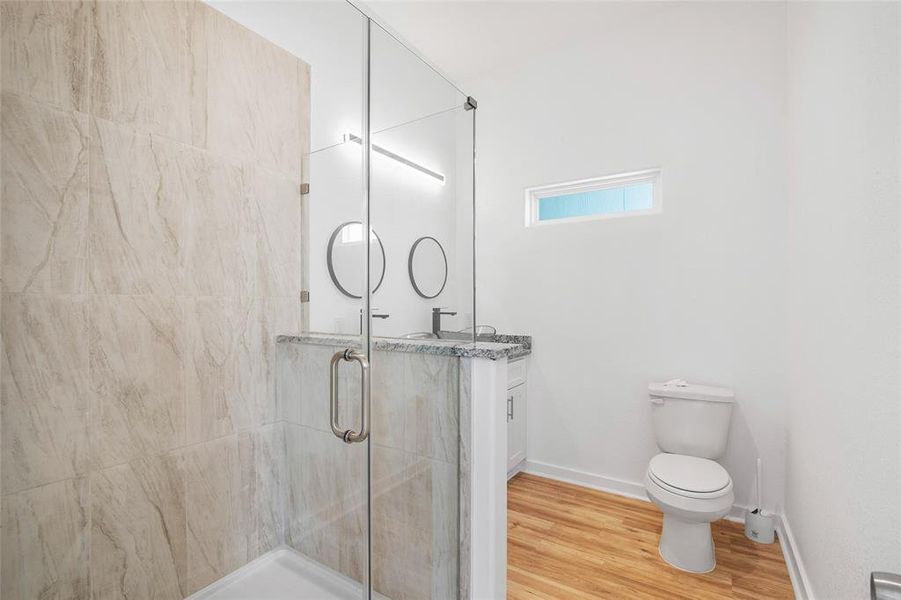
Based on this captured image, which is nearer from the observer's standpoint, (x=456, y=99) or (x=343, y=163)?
(x=343, y=163)

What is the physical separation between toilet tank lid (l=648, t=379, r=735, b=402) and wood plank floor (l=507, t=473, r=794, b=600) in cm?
71

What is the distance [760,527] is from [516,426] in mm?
1375

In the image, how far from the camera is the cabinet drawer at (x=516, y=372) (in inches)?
108

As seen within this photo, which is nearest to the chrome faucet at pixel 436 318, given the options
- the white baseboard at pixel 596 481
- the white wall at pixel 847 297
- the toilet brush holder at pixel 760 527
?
the white wall at pixel 847 297

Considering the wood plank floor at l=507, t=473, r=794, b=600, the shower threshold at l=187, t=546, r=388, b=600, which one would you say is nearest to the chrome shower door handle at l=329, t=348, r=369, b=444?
the shower threshold at l=187, t=546, r=388, b=600

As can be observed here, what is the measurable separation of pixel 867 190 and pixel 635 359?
1613 mm

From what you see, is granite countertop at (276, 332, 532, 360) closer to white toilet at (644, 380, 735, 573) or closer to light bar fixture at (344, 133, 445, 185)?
light bar fixture at (344, 133, 445, 185)

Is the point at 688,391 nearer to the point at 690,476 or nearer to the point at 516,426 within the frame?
the point at 690,476

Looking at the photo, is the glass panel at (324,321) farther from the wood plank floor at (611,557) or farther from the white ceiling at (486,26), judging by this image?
the white ceiling at (486,26)

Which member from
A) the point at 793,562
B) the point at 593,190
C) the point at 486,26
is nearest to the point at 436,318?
the point at 593,190

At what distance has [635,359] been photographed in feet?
8.49

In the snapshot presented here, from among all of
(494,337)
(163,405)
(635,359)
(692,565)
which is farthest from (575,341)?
(163,405)

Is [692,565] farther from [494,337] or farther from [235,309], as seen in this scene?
[235,309]

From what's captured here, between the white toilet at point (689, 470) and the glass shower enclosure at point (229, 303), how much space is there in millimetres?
1073
